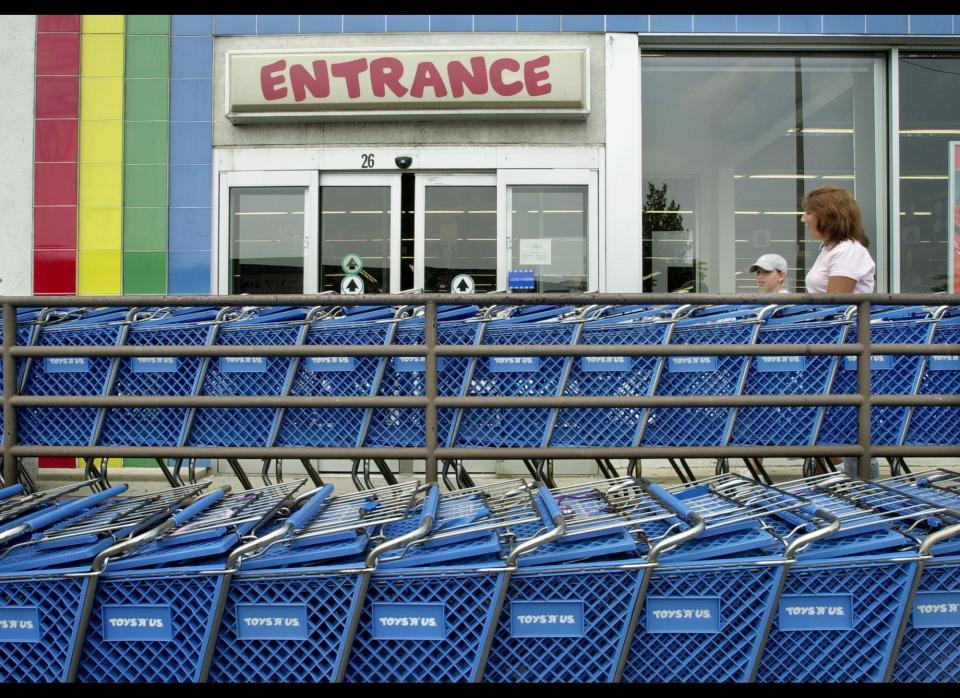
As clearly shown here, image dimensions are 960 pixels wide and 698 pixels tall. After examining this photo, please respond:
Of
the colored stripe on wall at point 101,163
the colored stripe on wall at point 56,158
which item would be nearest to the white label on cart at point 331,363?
the colored stripe on wall at point 101,163

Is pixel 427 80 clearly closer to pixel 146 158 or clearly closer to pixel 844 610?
pixel 146 158

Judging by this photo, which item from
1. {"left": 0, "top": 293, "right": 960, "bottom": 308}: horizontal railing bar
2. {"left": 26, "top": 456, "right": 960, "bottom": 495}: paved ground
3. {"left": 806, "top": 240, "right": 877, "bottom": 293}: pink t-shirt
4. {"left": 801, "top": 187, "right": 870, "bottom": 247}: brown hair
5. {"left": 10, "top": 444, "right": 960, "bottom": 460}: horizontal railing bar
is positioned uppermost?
{"left": 801, "top": 187, "right": 870, "bottom": 247}: brown hair

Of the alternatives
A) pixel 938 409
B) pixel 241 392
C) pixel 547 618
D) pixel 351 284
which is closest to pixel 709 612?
pixel 547 618

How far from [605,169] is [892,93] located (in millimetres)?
3198

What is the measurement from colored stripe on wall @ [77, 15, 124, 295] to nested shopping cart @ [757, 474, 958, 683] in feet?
23.9

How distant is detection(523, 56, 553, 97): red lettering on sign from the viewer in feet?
25.4

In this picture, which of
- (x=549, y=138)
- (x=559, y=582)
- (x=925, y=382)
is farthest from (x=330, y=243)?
(x=559, y=582)

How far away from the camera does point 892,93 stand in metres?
8.29

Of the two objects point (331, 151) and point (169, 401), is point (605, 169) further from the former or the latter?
point (169, 401)

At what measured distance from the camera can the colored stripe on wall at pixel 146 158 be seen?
26.1 ft

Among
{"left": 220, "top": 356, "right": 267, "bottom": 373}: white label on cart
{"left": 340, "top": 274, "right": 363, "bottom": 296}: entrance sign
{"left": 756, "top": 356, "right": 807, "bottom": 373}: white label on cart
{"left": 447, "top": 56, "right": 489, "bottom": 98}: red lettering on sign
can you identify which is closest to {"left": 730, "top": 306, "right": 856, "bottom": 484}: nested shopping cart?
{"left": 756, "top": 356, "right": 807, "bottom": 373}: white label on cart

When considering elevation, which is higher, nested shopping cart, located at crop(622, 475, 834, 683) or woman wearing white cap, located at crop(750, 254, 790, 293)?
woman wearing white cap, located at crop(750, 254, 790, 293)

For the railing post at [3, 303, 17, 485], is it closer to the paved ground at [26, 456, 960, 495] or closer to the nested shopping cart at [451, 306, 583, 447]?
the paved ground at [26, 456, 960, 495]

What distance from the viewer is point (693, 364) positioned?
4.35 m
